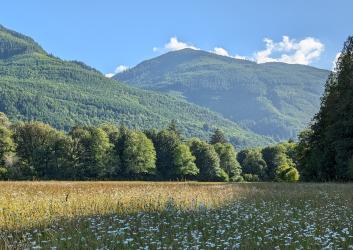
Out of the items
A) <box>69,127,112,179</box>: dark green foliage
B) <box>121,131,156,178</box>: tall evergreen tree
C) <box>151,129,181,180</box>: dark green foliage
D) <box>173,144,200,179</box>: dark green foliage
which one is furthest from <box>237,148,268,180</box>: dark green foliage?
<box>69,127,112,179</box>: dark green foliage

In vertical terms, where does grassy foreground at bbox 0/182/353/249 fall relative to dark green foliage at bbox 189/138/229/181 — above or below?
below

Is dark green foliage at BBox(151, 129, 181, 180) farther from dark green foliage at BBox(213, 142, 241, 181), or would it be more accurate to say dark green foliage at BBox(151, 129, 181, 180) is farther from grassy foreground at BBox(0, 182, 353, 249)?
grassy foreground at BBox(0, 182, 353, 249)

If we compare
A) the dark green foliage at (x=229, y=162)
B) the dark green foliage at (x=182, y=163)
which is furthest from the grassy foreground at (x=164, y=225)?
the dark green foliage at (x=229, y=162)

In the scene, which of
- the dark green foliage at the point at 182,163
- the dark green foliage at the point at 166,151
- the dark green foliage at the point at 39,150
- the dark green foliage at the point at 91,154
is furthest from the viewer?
the dark green foliage at the point at 166,151

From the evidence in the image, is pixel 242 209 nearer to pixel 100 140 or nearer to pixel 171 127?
pixel 100 140

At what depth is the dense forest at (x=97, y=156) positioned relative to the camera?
268 feet

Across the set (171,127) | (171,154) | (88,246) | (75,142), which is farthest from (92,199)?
(171,127)

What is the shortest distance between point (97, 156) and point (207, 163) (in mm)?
33110

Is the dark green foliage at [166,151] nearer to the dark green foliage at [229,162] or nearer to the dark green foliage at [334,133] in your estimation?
the dark green foliage at [229,162]

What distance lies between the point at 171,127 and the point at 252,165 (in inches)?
1039

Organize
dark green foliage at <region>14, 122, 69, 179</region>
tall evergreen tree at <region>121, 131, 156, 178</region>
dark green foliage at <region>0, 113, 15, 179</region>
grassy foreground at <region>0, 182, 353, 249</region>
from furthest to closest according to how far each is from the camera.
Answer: tall evergreen tree at <region>121, 131, 156, 178</region> → dark green foliage at <region>14, 122, 69, 179</region> → dark green foliage at <region>0, 113, 15, 179</region> → grassy foreground at <region>0, 182, 353, 249</region>

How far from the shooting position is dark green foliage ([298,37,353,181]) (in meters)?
44.9

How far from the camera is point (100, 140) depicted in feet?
291

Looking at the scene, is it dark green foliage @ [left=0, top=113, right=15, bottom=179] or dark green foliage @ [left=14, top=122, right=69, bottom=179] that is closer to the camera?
dark green foliage @ [left=0, top=113, right=15, bottom=179]
